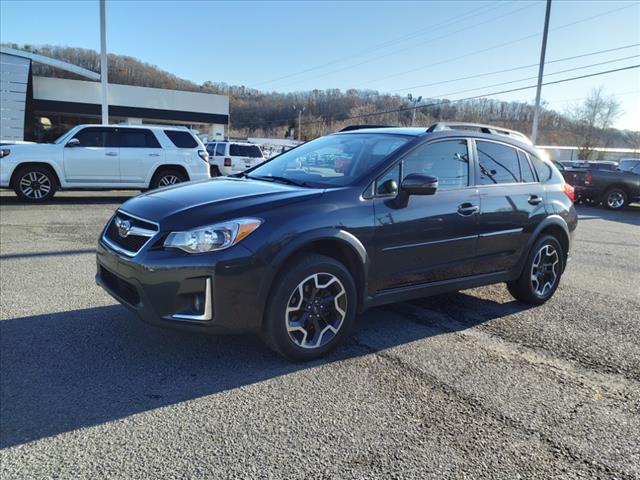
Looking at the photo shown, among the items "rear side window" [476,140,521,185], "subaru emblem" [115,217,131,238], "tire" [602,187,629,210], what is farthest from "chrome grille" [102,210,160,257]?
"tire" [602,187,629,210]

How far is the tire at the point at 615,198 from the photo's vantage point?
18141 millimetres

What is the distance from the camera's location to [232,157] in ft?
66.4

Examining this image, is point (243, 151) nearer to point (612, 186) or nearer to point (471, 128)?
point (612, 186)

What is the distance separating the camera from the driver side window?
14.1 ft

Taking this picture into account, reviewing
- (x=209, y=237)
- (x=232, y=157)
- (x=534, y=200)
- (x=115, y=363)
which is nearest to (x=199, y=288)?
(x=209, y=237)

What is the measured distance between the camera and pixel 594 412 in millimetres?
3207

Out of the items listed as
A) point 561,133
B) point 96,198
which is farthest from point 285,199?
point 561,133

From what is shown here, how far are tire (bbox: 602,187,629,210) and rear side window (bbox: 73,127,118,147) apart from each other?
1643 centimetres

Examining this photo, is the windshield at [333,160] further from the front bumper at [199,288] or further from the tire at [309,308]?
the front bumper at [199,288]

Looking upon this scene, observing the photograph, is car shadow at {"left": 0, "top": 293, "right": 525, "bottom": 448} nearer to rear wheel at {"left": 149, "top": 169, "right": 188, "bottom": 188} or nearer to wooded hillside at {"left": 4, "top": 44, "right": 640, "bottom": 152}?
rear wheel at {"left": 149, "top": 169, "right": 188, "bottom": 188}

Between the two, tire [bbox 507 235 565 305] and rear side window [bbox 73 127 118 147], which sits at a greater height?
rear side window [bbox 73 127 118 147]

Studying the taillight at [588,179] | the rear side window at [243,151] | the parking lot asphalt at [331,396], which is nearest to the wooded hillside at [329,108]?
the rear side window at [243,151]

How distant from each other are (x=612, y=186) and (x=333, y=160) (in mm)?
17105

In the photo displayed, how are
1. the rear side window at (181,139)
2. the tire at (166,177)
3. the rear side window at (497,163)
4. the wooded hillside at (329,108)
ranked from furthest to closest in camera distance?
the wooded hillside at (329,108), the rear side window at (181,139), the tire at (166,177), the rear side window at (497,163)
